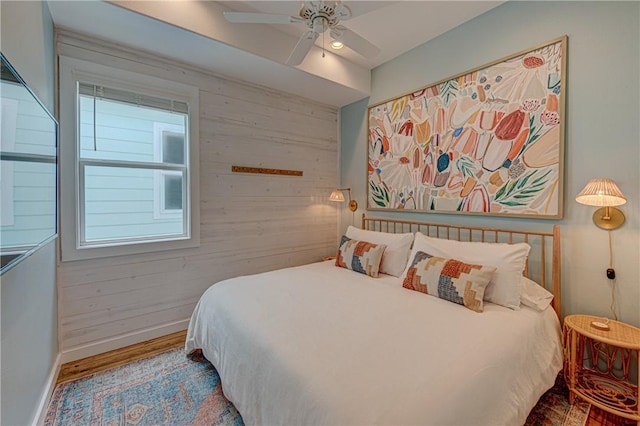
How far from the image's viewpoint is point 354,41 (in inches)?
73.7

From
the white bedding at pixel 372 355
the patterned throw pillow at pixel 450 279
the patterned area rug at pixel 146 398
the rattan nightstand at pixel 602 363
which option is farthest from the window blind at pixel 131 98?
the rattan nightstand at pixel 602 363

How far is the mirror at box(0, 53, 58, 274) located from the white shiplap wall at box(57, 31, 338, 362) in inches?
39.9

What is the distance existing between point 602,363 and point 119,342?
3745 mm

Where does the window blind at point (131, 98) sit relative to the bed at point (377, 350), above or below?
above

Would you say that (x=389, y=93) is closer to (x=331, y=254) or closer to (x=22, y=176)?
(x=331, y=254)

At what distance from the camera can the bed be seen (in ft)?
3.40

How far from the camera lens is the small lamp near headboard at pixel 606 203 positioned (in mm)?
1636

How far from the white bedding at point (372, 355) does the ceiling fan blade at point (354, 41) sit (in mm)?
1762

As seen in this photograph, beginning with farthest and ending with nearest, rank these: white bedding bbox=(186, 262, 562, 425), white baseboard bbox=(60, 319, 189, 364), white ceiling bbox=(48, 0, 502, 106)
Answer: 1. white baseboard bbox=(60, 319, 189, 364)
2. white ceiling bbox=(48, 0, 502, 106)
3. white bedding bbox=(186, 262, 562, 425)

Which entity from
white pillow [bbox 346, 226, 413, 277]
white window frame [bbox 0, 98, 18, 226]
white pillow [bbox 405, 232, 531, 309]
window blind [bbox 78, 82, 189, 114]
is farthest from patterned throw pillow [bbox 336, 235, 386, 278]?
white window frame [bbox 0, 98, 18, 226]

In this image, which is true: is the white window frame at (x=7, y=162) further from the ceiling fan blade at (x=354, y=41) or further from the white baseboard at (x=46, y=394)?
the ceiling fan blade at (x=354, y=41)

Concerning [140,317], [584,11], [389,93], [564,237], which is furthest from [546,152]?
[140,317]

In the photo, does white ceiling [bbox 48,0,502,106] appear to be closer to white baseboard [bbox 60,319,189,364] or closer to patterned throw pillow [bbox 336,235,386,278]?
patterned throw pillow [bbox 336,235,386,278]

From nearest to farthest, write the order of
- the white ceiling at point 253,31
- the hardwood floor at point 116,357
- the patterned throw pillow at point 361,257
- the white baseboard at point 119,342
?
the white ceiling at point 253,31, the hardwood floor at point 116,357, the white baseboard at point 119,342, the patterned throw pillow at point 361,257
